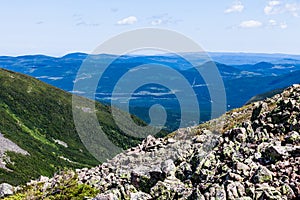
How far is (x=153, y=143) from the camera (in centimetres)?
4378

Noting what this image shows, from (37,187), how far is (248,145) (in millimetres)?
21552

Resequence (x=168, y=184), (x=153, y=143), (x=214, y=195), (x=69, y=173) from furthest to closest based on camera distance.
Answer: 1. (x=153, y=143)
2. (x=69, y=173)
3. (x=168, y=184)
4. (x=214, y=195)

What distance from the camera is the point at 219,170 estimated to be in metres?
27.1

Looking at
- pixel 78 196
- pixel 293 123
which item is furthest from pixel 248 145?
pixel 78 196

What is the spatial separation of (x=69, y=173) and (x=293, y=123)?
20594 mm

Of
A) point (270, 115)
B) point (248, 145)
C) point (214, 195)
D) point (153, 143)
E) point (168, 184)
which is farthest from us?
point (153, 143)

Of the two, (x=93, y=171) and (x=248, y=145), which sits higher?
(x=248, y=145)

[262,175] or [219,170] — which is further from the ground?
[262,175]

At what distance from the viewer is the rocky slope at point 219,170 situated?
2339 centimetres

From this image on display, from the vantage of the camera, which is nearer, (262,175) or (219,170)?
(262,175)

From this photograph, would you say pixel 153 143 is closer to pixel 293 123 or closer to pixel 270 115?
pixel 270 115

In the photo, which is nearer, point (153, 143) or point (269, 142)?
point (269, 142)

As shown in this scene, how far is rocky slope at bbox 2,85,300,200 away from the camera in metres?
23.4

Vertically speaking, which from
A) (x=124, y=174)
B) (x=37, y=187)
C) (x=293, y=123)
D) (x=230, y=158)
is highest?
(x=293, y=123)
